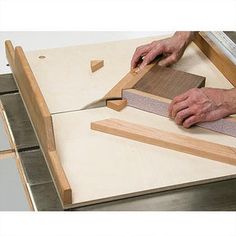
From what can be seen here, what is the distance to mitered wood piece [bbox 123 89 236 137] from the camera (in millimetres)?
1755

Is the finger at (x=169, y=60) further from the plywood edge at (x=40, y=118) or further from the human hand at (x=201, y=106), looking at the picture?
the plywood edge at (x=40, y=118)

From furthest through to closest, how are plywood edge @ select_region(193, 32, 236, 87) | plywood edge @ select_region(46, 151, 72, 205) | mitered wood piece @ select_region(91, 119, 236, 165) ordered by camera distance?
plywood edge @ select_region(193, 32, 236, 87) < mitered wood piece @ select_region(91, 119, 236, 165) < plywood edge @ select_region(46, 151, 72, 205)

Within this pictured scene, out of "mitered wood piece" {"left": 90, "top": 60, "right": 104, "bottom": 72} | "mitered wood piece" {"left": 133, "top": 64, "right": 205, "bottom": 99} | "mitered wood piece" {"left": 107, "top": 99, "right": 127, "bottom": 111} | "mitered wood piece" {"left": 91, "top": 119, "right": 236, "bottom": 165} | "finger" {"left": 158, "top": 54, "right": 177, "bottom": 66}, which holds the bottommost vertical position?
"mitered wood piece" {"left": 91, "top": 119, "right": 236, "bottom": 165}

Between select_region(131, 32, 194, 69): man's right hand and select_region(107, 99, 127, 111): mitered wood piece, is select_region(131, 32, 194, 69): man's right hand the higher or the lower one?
the higher one

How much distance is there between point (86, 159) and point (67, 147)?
9cm

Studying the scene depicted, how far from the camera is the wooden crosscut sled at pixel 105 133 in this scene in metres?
1.54

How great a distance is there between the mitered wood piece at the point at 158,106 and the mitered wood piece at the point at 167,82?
35mm

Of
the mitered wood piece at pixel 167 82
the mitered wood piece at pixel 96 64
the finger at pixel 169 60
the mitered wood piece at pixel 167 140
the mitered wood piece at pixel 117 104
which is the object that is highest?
the mitered wood piece at pixel 96 64

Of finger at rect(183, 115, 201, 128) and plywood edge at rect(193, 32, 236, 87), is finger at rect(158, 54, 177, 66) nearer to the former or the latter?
plywood edge at rect(193, 32, 236, 87)

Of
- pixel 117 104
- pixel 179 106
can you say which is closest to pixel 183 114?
pixel 179 106

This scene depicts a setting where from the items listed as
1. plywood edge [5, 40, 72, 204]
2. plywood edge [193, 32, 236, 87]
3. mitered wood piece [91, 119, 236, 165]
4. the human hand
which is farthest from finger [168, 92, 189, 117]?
plywood edge [5, 40, 72, 204]

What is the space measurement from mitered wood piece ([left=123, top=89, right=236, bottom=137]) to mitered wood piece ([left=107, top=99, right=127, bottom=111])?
0.02m

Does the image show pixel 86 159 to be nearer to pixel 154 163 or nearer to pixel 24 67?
pixel 154 163

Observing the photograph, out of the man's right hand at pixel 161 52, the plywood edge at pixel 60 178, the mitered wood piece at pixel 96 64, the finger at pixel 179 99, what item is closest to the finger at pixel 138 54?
the man's right hand at pixel 161 52
